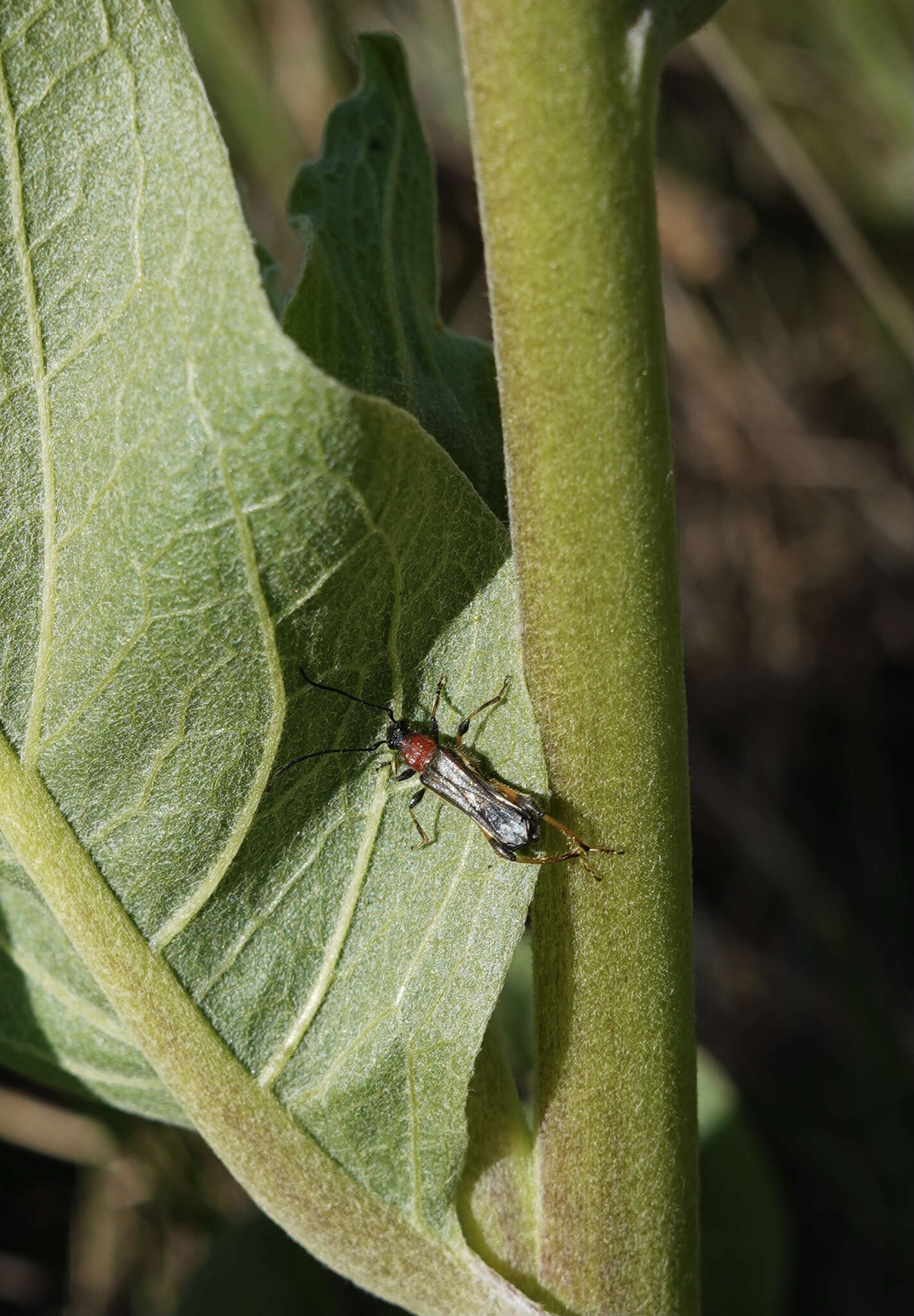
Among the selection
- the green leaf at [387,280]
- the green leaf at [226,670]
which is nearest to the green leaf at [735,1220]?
the green leaf at [226,670]

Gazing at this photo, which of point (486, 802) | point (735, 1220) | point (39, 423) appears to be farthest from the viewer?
point (735, 1220)

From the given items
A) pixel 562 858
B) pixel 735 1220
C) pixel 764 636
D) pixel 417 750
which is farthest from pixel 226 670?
pixel 764 636

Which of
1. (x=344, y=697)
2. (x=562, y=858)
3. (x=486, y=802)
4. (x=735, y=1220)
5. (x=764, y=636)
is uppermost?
(x=344, y=697)

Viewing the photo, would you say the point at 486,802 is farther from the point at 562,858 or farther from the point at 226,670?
the point at 226,670

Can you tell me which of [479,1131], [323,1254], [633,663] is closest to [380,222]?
[633,663]

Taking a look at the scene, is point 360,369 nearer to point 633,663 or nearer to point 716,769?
point 633,663

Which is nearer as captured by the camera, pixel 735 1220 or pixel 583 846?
pixel 583 846

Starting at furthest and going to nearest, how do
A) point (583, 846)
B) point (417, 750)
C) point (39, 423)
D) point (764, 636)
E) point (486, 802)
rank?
point (764, 636)
point (417, 750)
point (486, 802)
point (583, 846)
point (39, 423)

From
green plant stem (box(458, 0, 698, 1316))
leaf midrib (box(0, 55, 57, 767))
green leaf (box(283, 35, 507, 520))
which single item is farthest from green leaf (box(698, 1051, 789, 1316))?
leaf midrib (box(0, 55, 57, 767))

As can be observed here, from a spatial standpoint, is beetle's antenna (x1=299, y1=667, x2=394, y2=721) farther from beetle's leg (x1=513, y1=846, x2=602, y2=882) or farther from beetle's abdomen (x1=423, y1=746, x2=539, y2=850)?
beetle's leg (x1=513, y1=846, x2=602, y2=882)
